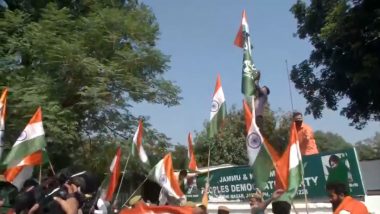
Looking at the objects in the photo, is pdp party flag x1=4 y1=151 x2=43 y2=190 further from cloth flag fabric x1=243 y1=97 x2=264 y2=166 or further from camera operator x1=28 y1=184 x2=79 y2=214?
camera operator x1=28 y1=184 x2=79 y2=214

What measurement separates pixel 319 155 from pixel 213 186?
2.80m

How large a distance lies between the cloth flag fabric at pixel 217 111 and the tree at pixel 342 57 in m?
8.41

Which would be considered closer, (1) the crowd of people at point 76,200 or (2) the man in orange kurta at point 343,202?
(1) the crowd of people at point 76,200

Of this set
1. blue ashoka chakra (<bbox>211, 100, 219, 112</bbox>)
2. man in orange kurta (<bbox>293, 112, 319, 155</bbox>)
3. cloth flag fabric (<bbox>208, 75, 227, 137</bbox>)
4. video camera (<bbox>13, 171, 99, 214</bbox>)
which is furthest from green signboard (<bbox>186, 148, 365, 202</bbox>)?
video camera (<bbox>13, 171, 99, 214</bbox>)

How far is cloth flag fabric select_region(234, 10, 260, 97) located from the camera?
7.88m

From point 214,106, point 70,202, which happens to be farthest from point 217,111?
point 70,202

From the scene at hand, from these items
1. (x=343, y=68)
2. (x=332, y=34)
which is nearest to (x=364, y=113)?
(x=343, y=68)

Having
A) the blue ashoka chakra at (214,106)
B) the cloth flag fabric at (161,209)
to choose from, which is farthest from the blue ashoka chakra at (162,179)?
the cloth flag fabric at (161,209)

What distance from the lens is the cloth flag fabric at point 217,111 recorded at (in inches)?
351

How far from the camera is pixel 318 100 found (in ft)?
67.2

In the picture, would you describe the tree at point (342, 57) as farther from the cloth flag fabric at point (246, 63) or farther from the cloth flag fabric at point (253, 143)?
the cloth flag fabric at point (253, 143)

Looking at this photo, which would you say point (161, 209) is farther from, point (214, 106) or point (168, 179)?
point (214, 106)

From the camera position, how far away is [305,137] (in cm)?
817

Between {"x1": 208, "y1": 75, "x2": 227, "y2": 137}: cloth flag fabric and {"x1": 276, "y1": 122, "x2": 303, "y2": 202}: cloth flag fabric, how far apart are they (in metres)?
2.61
